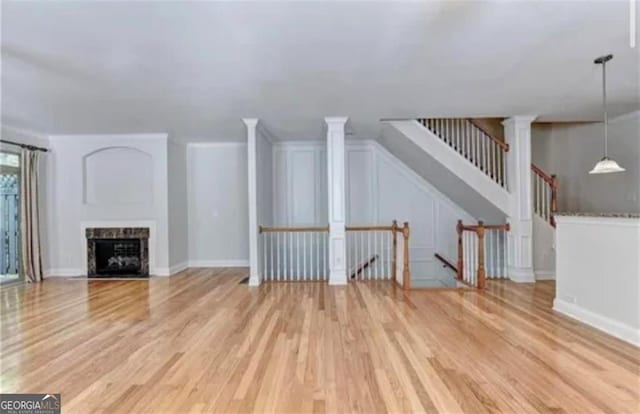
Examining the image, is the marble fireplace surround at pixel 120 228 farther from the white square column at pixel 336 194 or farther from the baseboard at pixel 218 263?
the white square column at pixel 336 194

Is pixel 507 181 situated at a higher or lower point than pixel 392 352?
higher

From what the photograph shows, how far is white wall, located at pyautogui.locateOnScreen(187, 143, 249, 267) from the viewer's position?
29.2 feet

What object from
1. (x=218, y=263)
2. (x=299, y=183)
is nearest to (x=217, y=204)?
(x=218, y=263)

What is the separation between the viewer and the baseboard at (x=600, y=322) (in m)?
3.59

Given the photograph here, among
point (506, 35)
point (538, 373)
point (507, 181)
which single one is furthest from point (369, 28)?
point (507, 181)

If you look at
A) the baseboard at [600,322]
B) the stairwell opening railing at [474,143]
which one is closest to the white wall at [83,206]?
the stairwell opening railing at [474,143]

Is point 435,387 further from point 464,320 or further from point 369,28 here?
point 369,28

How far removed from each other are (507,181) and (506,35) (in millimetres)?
3829

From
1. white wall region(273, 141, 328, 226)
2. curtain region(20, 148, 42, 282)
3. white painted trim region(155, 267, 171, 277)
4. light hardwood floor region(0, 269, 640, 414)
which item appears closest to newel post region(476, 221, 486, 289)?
light hardwood floor region(0, 269, 640, 414)

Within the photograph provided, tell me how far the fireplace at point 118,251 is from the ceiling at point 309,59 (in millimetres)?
2325

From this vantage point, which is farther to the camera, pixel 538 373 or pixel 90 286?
pixel 90 286

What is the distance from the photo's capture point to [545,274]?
6777 millimetres

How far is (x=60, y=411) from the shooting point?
98.6 inches

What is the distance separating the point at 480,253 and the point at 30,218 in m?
7.44
